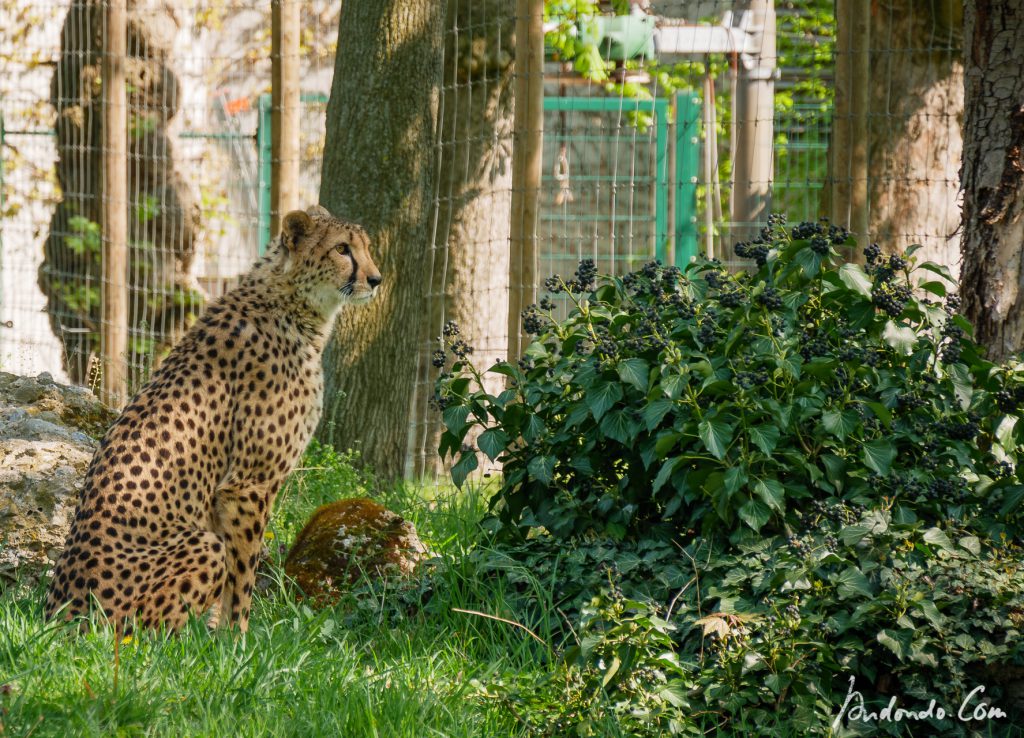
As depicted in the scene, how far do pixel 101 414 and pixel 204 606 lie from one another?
2.22m

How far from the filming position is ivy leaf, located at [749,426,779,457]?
421cm

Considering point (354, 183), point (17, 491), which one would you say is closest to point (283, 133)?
point (354, 183)

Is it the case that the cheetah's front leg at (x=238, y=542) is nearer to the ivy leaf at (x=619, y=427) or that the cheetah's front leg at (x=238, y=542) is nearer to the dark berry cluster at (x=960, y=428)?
the ivy leaf at (x=619, y=427)

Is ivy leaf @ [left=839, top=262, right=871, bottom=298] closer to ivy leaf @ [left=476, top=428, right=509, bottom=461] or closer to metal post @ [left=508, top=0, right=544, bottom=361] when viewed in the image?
ivy leaf @ [left=476, top=428, right=509, bottom=461]

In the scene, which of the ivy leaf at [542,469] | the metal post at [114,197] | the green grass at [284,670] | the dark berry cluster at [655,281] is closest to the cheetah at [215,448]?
the green grass at [284,670]

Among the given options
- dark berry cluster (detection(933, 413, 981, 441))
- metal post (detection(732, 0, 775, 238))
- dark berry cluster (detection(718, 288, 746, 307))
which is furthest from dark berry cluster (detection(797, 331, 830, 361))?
metal post (detection(732, 0, 775, 238))

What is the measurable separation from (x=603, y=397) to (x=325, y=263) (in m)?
1.32

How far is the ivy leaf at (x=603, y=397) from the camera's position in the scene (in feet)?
15.0

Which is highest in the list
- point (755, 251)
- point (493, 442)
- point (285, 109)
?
point (285, 109)

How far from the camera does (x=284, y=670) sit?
3.82 m

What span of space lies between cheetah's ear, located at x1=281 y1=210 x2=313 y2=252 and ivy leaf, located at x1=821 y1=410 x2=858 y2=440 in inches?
87.7

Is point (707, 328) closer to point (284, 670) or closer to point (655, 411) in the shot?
point (655, 411)

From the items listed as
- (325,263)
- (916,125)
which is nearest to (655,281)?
(325,263)

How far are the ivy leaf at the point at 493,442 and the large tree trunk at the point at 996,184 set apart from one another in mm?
2180
